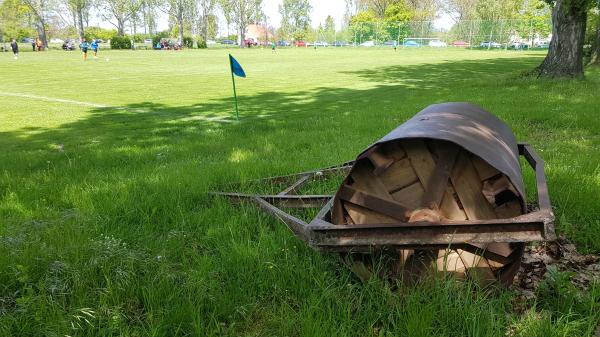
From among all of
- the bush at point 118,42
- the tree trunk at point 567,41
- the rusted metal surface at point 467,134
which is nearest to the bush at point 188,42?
the bush at point 118,42

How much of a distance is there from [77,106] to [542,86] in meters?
13.5

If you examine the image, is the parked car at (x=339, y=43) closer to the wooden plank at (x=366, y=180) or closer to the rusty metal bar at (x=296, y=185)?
the rusty metal bar at (x=296, y=185)

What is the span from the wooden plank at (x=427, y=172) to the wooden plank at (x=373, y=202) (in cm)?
23

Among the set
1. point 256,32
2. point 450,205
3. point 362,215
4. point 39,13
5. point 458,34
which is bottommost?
A: point 362,215

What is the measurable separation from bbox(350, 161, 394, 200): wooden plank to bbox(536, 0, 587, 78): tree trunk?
47.2 ft

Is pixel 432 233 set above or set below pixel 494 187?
below

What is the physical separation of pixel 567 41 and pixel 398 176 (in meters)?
14.6

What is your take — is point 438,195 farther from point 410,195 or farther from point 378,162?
point 378,162

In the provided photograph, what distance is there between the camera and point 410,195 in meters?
3.00

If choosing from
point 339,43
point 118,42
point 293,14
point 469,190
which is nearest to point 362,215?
point 469,190

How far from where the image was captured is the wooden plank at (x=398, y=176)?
2.99 meters

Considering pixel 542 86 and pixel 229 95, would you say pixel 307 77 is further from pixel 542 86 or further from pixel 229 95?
pixel 542 86

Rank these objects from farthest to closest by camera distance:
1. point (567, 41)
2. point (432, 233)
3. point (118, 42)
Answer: point (118, 42)
point (567, 41)
point (432, 233)

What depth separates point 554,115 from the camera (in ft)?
29.5
